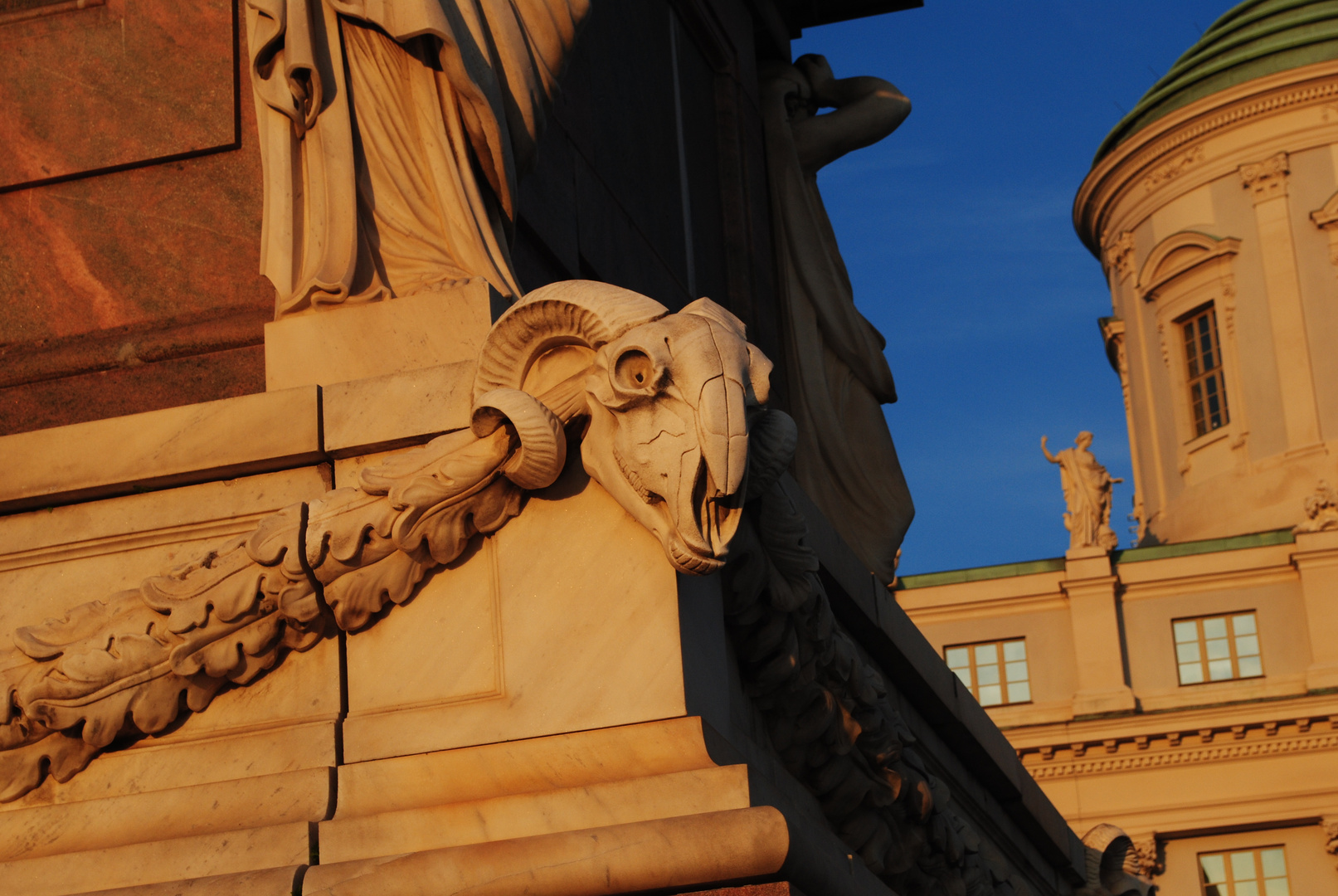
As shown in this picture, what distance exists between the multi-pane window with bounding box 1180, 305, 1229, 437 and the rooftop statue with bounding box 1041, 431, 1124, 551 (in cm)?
475

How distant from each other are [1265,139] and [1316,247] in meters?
2.82

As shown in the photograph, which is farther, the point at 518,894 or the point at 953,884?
the point at 953,884

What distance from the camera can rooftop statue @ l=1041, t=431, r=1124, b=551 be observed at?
127 feet

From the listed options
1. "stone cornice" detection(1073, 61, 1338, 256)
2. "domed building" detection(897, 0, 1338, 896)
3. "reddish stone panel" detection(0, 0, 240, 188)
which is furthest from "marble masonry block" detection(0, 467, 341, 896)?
"stone cornice" detection(1073, 61, 1338, 256)

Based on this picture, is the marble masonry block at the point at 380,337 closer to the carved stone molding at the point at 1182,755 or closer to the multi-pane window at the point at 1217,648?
the carved stone molding at the point at 1182,755

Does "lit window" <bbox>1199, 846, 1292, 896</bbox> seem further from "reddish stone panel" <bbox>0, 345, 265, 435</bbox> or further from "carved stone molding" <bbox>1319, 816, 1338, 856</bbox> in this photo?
"reddish stone panel" <bbox>0, 345, 265, 435</bbox>

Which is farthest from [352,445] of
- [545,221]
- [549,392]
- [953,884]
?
[953,884]

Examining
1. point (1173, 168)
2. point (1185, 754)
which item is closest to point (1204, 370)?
point (1173, 168)

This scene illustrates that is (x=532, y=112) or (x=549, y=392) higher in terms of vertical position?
(x=532, y=112)

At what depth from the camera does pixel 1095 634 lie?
124 ft

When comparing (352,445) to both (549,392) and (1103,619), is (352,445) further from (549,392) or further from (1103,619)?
(1103,619)

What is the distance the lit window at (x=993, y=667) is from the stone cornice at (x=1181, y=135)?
13383 mm

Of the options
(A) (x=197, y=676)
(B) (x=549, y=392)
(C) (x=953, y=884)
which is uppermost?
(B) (x=549, y=392)

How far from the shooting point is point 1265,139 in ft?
143
